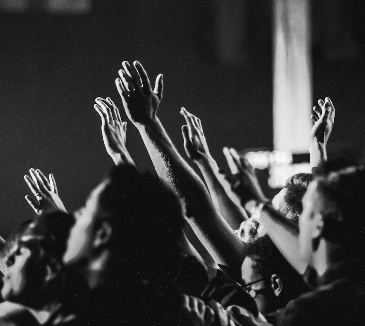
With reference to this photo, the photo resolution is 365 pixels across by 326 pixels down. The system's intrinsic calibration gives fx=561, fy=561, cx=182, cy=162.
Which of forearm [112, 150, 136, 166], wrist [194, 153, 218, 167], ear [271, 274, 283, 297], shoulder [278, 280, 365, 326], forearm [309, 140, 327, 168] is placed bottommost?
ear [271, 274, 283, 297]

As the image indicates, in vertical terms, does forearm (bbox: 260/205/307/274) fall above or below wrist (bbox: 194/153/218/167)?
below

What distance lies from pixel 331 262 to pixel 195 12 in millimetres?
2076

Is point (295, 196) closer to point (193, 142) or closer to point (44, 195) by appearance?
point (193, 142)

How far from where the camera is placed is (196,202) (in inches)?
71.6

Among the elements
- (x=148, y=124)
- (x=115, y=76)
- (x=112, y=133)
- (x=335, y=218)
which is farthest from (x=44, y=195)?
(x=115, y=76)

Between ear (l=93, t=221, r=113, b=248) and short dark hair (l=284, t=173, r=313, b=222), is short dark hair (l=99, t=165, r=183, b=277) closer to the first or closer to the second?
ear (l=93, t=221, r=113, b=248)

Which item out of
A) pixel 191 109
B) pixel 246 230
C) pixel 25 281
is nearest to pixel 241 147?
pixel 191 109

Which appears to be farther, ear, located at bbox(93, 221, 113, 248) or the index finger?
the index finger

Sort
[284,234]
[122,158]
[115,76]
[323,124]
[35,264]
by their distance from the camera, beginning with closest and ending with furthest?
[35,264], [284,234], [122,158], [323,124], [115,76]

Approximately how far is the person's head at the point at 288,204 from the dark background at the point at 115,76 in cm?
110

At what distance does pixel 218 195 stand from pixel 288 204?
0.28 metres

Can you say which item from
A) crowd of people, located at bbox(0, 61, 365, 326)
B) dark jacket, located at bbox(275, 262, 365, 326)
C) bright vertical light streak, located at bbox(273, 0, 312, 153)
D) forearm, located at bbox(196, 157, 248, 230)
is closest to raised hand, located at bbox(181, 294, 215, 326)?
crowd of people, located at bbox(0, 61, 365, 326)

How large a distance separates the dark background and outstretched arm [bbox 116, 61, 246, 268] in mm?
1088

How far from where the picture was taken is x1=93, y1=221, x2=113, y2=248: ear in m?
1.45
